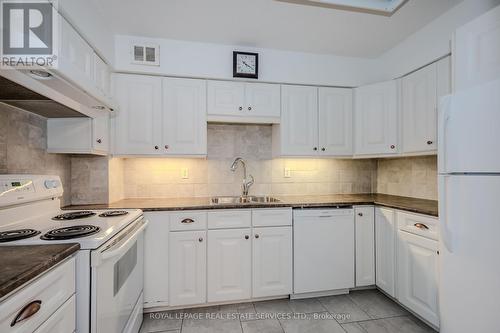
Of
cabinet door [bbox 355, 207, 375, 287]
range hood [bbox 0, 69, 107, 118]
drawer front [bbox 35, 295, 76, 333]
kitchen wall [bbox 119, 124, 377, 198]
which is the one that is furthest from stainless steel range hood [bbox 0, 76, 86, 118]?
cabinet door [bbox 355, 207, 375, 287]

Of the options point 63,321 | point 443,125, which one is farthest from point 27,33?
point 443,125

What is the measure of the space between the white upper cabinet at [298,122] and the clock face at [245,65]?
359 mm

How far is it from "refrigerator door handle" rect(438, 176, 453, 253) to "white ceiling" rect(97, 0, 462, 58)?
4.56 feet

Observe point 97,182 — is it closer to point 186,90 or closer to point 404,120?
point 186,90

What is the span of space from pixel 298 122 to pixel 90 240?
2.04m

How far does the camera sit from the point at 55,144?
184 cm

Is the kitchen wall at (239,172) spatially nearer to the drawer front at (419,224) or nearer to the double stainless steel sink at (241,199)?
the double stainless steel sink at (241,199)

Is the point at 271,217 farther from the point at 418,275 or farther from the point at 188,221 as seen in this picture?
the point at 418,275

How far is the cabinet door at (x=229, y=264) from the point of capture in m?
2.03

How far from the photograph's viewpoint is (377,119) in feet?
7.97

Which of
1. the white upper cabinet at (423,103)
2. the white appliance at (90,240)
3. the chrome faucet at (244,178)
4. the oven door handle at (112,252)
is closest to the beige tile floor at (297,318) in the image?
the white appliance at (90,240)

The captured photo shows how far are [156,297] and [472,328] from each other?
2.16 metres

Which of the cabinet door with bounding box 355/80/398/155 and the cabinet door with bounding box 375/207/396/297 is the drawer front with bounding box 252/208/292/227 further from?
the cabinet door with bounding box 355/80/398/155

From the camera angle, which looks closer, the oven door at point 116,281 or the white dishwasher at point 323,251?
the oven door at point 116,281
